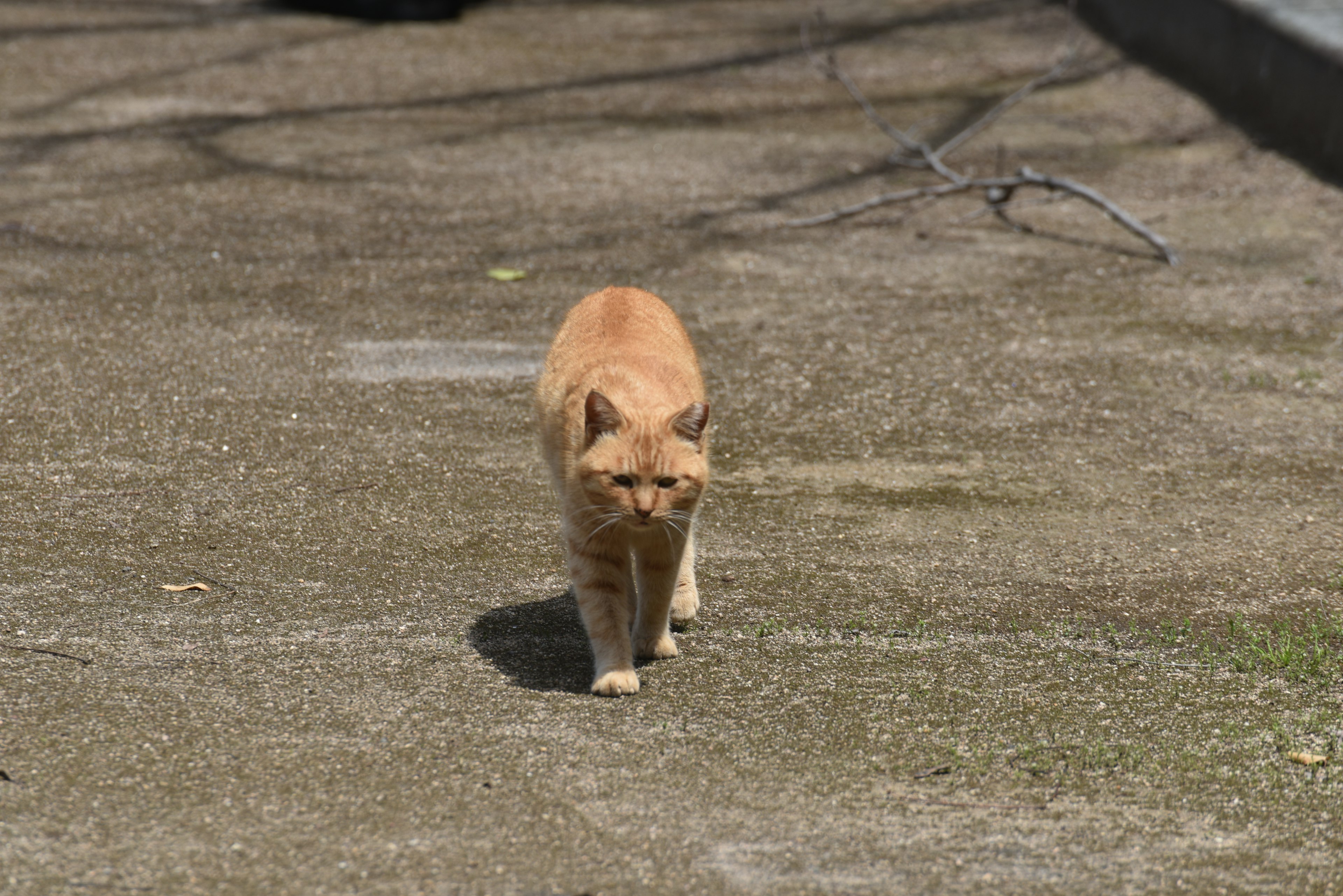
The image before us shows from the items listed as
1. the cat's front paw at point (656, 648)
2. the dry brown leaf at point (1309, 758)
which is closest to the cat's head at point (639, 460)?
the cat's front paw at point (656, 648)

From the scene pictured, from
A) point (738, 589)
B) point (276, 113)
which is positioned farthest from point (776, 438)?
point (276, 113)

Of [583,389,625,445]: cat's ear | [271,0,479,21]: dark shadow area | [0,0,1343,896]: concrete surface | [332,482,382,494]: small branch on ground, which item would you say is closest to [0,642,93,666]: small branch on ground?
[0,0,1343,896]: concrete surface

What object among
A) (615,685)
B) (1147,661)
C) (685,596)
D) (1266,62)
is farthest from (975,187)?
(615,685)

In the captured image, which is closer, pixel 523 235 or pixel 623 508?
pixel 623 508

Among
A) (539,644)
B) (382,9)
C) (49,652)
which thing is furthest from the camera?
(382,9)

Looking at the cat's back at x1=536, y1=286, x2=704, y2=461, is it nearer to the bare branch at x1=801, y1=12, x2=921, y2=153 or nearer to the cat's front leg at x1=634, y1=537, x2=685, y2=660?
the cat's front leg at x1=634, y1=537, x2=685, y2=660

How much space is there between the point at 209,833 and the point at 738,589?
1.89 meters

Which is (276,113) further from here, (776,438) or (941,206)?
(776,438)

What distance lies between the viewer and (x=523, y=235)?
7.39 m

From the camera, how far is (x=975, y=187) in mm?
7758

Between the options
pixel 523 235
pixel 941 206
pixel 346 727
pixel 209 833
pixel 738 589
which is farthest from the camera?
pixel 941 206

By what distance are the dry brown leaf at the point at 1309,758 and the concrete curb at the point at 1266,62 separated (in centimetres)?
587

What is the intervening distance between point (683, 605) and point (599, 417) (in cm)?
79

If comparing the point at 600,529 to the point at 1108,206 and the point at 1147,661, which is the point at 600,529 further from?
the point at 1108,206
